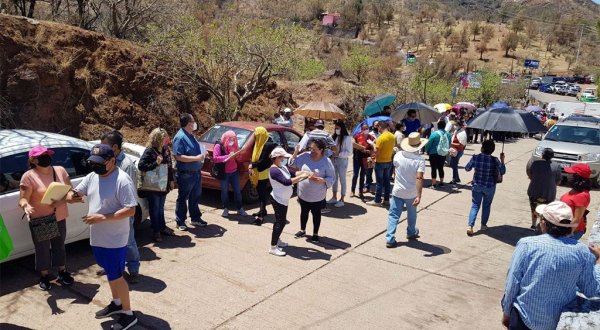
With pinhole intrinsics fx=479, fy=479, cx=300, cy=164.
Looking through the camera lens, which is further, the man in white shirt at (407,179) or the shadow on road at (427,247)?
the shadow on road at (427,247)

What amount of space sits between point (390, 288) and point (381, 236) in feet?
6.11

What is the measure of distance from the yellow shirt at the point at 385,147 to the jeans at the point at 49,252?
5.62 metres

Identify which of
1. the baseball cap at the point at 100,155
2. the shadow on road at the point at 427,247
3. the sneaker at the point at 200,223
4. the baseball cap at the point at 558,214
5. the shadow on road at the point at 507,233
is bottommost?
the shadow on road at the point at 507,233

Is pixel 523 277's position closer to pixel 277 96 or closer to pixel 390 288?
pixel 390 288

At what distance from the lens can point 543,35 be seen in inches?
3322

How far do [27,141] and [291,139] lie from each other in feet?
16.6

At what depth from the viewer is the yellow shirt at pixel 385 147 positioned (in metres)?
8.91

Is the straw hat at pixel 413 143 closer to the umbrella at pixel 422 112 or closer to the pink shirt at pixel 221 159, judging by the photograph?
the pink shirt at pixel 221 159

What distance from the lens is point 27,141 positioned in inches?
219

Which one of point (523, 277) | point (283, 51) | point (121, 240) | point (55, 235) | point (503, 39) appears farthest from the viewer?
point (503, 39)

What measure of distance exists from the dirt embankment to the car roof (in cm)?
428

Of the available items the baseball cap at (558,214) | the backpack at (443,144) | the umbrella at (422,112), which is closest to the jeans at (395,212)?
the baseball cap at (558,214)

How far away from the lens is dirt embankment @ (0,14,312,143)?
9.96 metres

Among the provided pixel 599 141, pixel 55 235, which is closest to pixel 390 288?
pixel 55 235
